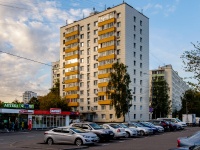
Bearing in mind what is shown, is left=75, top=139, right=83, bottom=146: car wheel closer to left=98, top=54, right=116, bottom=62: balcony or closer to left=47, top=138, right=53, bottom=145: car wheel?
left=47, top=138, right=53, bottom=145: car wheel

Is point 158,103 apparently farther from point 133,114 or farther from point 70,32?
point 70,32

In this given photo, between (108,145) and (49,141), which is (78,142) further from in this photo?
(49,141)

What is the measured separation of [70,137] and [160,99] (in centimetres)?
7323

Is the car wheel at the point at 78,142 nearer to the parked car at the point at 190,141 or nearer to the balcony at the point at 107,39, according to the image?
the parked car at the point at 190,141

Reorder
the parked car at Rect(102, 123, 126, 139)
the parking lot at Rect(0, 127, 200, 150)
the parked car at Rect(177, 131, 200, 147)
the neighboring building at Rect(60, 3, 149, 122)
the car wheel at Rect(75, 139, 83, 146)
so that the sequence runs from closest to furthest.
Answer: the parked car at Rect(177, 131, 200, 147) → the parking lot at Rect(0, 127, 200, 150) → the car wheel at Rect(75, 139, 83, 146) → the parked car at Rect(102, 123, 126, 139) → the neighboring building at Rect(60, 3, 149, 122)

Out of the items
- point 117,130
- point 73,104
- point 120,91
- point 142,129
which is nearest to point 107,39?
point 120,91

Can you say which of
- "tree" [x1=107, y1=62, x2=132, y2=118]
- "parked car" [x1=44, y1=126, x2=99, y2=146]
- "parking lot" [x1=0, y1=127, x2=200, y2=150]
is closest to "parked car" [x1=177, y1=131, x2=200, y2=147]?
"parking lot" [x1=0, y1=127, x2=200, y2=150]

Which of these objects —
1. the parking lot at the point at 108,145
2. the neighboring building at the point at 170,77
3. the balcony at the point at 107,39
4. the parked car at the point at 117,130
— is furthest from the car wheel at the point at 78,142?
the neighboring building at the point at 170,77

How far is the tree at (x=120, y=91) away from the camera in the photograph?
229 feet

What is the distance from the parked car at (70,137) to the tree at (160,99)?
2783 inches

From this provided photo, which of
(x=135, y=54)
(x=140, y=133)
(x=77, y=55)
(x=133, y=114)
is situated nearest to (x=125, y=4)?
(x=135, y=54)

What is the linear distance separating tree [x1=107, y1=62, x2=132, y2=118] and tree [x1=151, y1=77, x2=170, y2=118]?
25805mm

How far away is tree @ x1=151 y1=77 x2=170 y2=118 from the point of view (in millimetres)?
95062

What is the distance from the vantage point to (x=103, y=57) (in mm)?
88562
